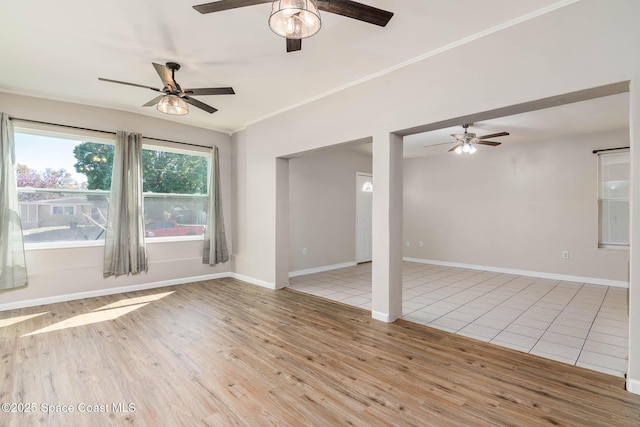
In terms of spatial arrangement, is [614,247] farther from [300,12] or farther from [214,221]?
[214,221]

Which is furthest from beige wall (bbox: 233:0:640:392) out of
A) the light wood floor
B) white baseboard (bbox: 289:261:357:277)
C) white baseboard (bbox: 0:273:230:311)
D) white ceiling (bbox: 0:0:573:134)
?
white baseboard (bbox: 0:273:230:311)

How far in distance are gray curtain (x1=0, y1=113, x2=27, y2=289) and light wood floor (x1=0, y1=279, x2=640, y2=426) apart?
0.62 meters

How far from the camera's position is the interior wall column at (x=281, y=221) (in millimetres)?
4988

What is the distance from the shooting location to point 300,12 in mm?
1812

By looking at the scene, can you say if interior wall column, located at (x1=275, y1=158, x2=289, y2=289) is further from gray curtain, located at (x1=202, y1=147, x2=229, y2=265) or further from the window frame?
the window frame

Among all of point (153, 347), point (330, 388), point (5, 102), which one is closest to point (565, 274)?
point (330, 388)

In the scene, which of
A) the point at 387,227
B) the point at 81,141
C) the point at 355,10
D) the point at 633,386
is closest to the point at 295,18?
the point at 355,10

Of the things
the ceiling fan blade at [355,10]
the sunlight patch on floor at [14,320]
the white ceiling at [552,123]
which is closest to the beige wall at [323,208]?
the white ceiling at [552,123]

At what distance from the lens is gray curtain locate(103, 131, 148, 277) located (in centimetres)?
465

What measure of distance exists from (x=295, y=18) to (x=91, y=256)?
4707 mm

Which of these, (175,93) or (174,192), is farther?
(174,192)

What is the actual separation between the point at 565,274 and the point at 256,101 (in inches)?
257

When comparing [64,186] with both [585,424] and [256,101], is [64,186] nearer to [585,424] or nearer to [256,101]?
[256,101]

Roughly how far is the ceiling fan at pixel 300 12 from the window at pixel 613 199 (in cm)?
596
